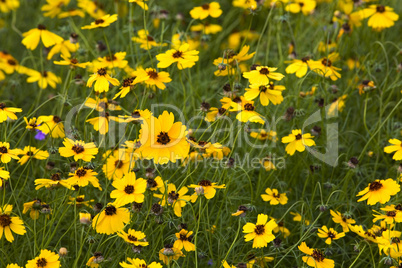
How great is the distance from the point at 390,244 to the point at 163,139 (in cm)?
77

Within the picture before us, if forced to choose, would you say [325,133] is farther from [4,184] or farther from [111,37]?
[111,37]

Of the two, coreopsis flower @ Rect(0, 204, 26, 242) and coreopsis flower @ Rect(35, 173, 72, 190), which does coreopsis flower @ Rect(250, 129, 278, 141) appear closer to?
coreopsis flower @ Rect(35, 173, 72, 190)

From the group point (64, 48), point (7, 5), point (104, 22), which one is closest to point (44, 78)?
point (64, 48)

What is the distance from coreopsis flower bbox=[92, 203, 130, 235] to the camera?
161 centimetres

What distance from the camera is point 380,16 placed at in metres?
2.63

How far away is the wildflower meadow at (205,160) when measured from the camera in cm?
167

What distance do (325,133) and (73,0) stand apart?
2.17 metres

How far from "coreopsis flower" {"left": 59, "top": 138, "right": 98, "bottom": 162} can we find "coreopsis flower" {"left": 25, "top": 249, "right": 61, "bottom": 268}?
30cm

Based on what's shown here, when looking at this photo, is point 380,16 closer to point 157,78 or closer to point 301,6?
point 301,6

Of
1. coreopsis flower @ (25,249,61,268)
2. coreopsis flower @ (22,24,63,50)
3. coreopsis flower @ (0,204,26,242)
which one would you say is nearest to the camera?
coreopsis flower @ (25,249,61,268)

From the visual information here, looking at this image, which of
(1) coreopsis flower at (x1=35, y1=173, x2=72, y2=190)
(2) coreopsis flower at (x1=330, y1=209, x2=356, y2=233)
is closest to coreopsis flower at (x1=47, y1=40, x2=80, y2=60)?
(1) coreopsis flower at (x1=35, y1=173, x2=72, y2=190)

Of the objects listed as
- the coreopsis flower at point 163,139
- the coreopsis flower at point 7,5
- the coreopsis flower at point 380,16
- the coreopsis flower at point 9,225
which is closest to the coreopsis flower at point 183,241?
the coreopsis flower at point 163,139

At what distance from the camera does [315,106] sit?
2547 mm

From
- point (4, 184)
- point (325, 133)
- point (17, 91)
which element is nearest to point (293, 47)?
point (325, 133)
